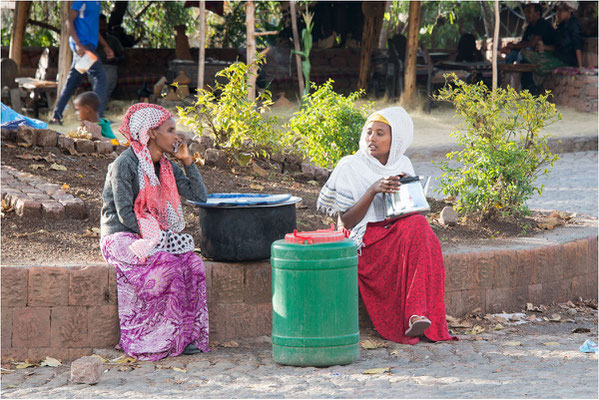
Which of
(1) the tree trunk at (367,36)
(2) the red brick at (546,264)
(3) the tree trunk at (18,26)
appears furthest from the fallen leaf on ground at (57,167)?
(1) the tree trunk at (367,36)

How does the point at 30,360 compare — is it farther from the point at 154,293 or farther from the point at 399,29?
the point at 399,29

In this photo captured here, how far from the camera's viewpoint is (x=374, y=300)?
16.7ft

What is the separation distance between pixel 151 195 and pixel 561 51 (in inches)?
501

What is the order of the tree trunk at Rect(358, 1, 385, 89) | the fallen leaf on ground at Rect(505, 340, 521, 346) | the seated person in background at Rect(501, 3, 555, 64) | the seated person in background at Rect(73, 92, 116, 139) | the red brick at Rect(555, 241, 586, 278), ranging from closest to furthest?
the fallen leaf on ground at Rect(505, 340, 521, 346), the red brick at Rect(555, 241, 586, 278), the seated person in background at Rect(73, 92, 116, 139), the seated person in background at Rect(501, 3, 555, 64), the tree trunk at Rect(358, 1, 385, 89)

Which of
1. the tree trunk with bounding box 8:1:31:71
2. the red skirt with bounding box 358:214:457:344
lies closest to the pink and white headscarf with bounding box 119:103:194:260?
the red skirt with bounding box 358:214:457:344

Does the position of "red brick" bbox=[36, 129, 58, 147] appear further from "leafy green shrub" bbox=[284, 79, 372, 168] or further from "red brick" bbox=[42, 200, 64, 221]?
"leafy green shrub" bbox=[284, 79, 372, 168]

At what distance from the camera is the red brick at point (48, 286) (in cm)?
464

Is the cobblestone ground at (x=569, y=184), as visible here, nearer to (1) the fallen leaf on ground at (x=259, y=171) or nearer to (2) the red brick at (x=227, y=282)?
(1) the fallen leaf on ground at (x=259, y=171)

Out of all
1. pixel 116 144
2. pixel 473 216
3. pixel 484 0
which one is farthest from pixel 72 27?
pixel 484 0

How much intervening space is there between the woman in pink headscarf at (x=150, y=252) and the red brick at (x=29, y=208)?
1098 mm

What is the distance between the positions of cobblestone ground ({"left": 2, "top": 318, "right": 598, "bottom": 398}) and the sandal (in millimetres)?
99

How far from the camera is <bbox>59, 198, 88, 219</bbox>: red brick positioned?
567cm

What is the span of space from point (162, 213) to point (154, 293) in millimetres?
453

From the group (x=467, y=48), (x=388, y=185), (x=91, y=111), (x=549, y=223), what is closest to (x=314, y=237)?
(x=388, y=185)
